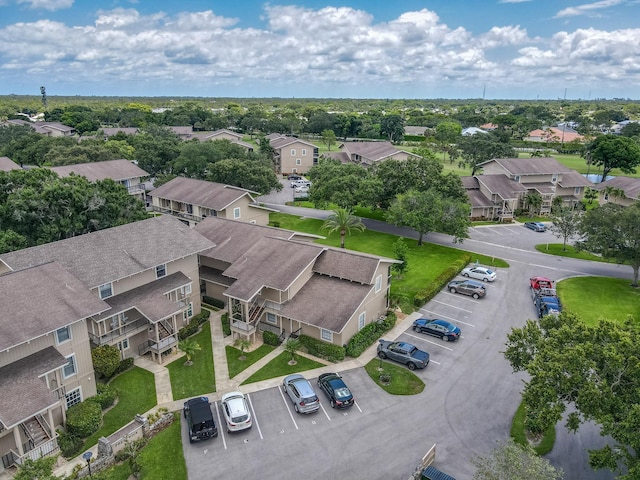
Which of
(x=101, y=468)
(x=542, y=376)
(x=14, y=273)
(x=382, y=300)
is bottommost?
(x=101, y=468)

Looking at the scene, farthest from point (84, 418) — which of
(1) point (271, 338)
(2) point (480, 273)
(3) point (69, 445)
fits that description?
(2) point (480, 273)

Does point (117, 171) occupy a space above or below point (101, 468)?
above

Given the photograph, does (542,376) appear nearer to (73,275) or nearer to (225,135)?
(73,275)

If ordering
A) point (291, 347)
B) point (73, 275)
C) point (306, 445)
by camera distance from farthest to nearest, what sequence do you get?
point (291, 347) → point (73, 275) → point (306, 445)

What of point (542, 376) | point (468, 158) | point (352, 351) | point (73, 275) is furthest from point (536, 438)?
point (468, 158)

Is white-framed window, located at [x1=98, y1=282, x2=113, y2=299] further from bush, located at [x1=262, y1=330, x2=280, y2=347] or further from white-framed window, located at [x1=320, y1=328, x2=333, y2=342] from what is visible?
white-framed window, located at [x1=320, y1=328, x2=333, y2=342]
